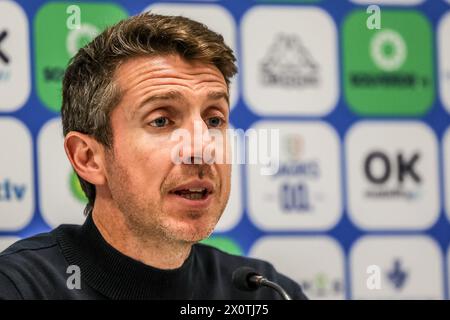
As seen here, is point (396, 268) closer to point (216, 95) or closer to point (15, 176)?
point (216, 95)

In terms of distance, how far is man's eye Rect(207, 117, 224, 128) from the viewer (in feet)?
5.52

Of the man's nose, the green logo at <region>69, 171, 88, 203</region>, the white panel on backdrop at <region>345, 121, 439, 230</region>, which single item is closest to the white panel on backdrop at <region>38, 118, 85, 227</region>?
the green logo at <region>69, 171, 88, 203</region>

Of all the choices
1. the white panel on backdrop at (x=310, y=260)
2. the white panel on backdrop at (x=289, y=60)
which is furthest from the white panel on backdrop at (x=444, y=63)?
the white panel on backdrop at (x=310, y=260)

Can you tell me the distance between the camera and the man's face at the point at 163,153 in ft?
5.27

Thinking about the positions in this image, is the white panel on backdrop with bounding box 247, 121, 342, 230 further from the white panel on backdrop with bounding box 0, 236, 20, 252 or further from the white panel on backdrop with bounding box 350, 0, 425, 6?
the white panel on backdrop with bounding box 0, 236, 20, 252

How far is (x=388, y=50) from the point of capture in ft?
7.19

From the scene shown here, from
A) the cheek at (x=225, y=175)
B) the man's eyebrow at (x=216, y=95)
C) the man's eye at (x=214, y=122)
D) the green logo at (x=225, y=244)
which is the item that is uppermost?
the man's eyebrow at (x=216, y=95)

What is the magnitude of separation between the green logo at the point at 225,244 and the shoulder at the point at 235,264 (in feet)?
0.33

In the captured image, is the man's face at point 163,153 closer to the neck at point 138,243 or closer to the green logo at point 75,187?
the neck at point 138,243

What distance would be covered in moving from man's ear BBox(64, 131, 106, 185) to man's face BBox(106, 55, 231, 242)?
24 mm

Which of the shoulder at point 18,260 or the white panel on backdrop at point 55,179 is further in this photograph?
the white panel on backdrop at point 55,179

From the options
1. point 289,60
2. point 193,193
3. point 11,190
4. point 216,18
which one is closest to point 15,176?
point 11,190

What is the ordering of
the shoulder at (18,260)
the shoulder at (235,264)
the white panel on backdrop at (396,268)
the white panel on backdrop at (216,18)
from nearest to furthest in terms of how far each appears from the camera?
the shoulder at (18,260)
the shoulder at (235,264)
the white panel on backdrop at (216,18)
the white panel on backdrop at (396,268)
